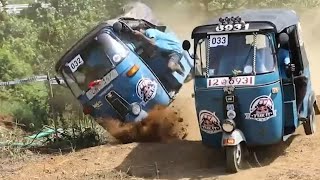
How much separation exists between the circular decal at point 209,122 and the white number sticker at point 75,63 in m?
3.50

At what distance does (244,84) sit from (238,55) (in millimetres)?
565

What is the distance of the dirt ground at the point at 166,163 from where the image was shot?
949cm

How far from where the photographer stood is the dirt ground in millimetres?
9492

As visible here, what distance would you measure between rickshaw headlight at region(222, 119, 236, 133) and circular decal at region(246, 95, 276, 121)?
0.30 meters

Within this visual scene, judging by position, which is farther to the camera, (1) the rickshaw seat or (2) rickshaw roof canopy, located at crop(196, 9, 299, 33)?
(1) the rickshaw seat

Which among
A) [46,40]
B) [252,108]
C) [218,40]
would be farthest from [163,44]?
[46,40]

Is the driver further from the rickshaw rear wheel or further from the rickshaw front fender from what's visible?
the rickshaw rear wheel

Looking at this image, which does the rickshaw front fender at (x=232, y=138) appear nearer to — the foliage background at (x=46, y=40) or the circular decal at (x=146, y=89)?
the circular decal at (x=146, y=89)

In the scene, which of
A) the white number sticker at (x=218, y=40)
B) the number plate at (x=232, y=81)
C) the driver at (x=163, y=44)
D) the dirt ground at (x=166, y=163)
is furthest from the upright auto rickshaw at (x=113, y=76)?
the number plate at (x=232, y=81)

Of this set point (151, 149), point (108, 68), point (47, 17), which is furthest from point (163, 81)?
point (47, 17)

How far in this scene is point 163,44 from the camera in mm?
13656

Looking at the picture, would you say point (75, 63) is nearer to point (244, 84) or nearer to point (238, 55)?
point (238, 55)

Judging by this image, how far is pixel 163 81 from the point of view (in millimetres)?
13219

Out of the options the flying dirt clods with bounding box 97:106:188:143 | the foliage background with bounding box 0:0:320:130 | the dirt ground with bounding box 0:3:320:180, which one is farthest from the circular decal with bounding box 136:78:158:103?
the foliage background with bounding box 0:0:320:130
